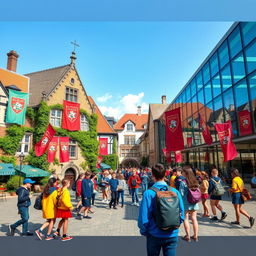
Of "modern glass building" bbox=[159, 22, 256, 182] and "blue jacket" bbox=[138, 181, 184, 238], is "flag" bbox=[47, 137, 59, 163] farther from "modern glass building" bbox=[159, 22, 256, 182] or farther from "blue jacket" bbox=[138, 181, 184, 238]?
"blue jacket" bbox=[138, 181, 184, 238]

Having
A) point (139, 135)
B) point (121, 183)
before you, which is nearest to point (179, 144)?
point (121, 183)

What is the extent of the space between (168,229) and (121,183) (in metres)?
7.10

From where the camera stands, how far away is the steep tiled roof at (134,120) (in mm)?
47231

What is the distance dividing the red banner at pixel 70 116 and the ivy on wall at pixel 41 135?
831mm

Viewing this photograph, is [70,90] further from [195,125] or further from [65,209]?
[65,209]

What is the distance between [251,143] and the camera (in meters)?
13.2

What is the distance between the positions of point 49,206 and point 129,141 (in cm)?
4087

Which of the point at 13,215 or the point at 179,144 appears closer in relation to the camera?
the point at 13,215

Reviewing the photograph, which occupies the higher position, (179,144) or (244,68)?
(244,68)

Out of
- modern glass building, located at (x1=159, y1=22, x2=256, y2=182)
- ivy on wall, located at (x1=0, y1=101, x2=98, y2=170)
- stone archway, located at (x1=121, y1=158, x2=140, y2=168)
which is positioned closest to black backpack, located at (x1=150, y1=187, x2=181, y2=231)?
modern glass building, located at (x1=159, y1=22, x2=256, y2=182)

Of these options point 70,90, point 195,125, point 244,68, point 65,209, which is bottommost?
point 65,209

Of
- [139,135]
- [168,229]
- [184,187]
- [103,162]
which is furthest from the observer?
[139,135]

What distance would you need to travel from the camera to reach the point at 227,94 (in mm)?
13734

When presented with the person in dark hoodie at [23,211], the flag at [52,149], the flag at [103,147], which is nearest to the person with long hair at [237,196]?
the person in dark hoodie at [23,211]
